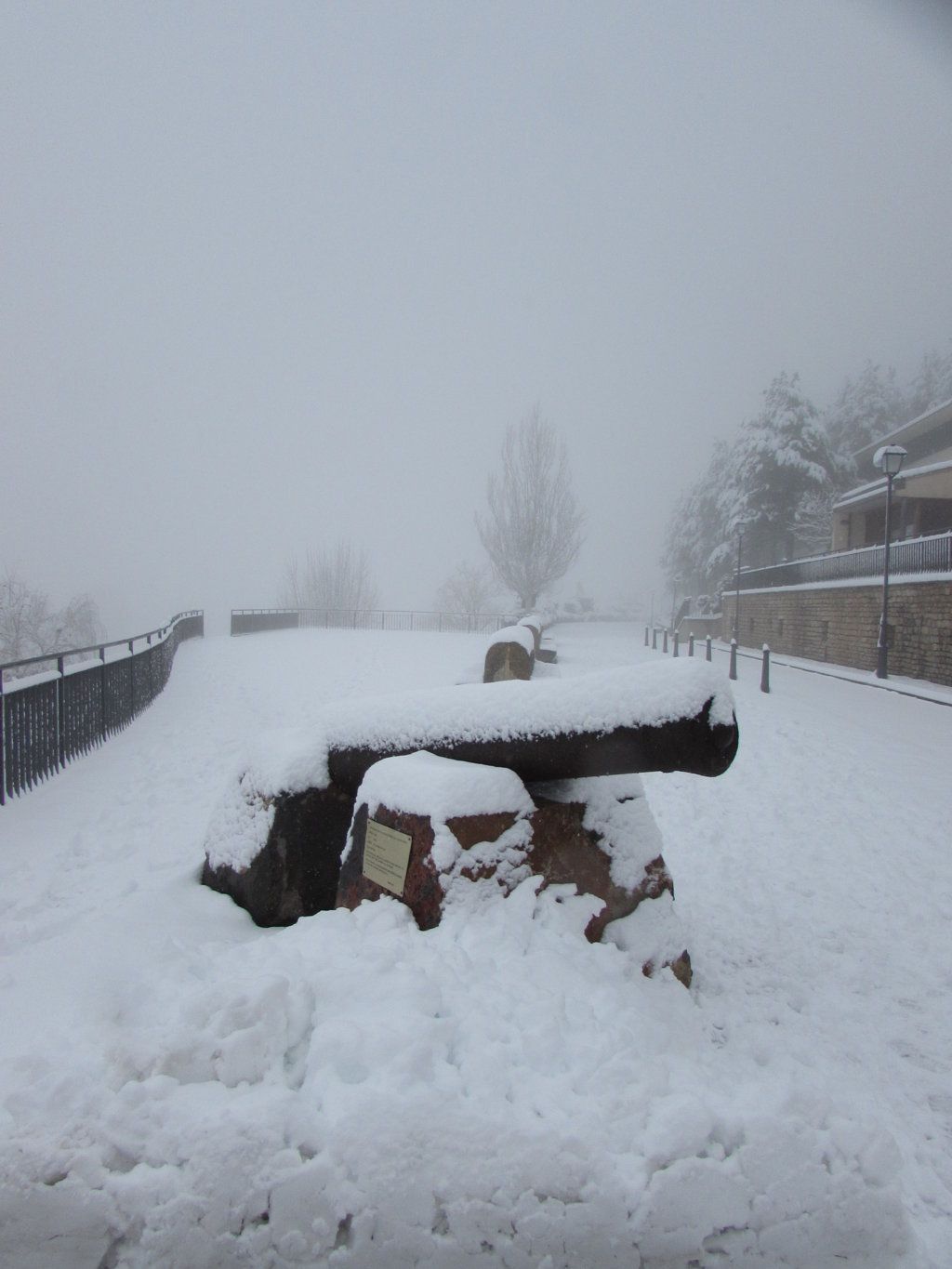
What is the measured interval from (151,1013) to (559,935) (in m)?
1.42

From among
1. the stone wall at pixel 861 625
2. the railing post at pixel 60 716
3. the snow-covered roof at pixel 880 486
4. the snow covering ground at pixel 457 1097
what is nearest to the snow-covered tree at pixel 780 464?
the snow-covered roof at pixel 880 486

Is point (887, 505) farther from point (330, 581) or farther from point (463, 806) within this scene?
point (330, 581)

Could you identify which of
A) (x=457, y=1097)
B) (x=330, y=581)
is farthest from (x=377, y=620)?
(x=457, y=1097)

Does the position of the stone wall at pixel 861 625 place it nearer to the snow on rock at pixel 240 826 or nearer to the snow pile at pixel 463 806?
the snow pile at pixel 463 806

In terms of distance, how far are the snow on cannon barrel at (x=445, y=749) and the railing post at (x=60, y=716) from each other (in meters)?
4.36

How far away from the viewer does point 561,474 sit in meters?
38.5

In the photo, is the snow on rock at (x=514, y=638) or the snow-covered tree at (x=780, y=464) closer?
the snow on rock at (x=514, y=638)

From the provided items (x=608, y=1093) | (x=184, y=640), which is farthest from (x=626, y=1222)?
(x=184, y=640)

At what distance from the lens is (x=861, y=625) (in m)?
16.8

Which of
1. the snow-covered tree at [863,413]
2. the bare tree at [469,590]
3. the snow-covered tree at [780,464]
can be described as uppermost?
the snow-covered tree at [863,413]

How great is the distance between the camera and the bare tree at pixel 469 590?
58.7 m

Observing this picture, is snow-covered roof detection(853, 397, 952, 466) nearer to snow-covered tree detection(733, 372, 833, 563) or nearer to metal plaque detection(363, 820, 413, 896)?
snow-covered tree detection(733, 372, 833, 563)

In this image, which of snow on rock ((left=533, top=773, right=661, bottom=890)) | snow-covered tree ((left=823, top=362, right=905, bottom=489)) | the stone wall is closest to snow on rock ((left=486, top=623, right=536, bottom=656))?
the stone wall

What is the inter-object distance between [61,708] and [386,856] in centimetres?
585
